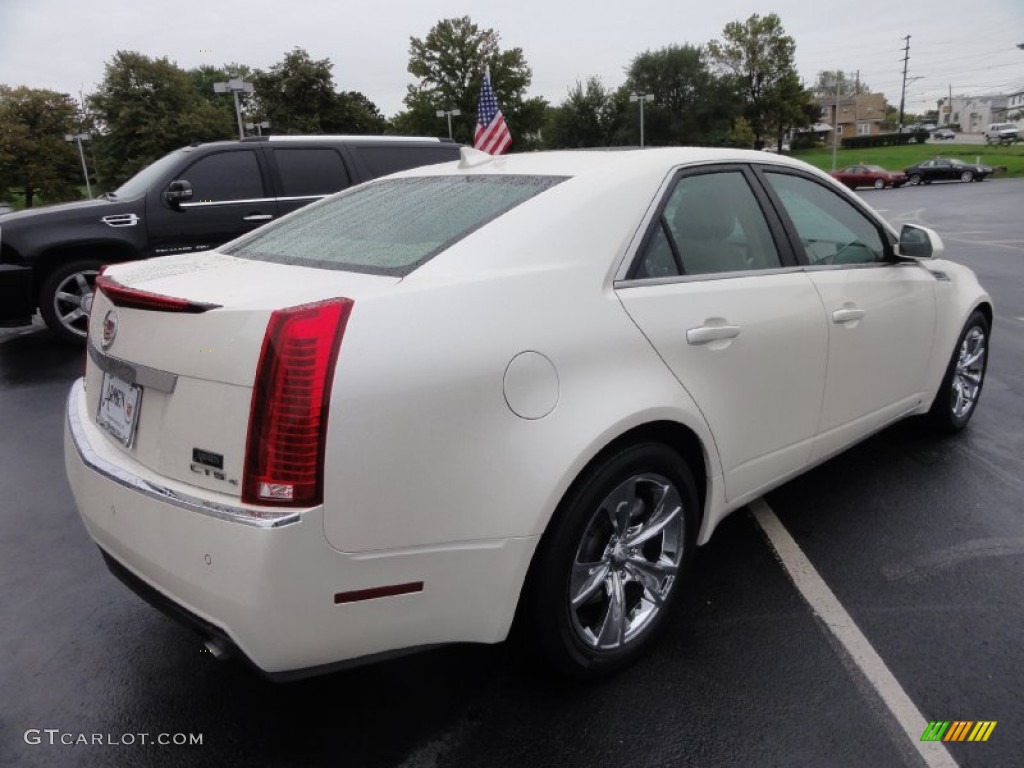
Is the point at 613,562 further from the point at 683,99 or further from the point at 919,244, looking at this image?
the point at 683,99

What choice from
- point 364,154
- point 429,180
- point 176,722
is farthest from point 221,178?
point 176,722

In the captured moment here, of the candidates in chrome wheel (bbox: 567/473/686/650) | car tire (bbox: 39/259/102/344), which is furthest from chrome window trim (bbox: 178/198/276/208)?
chrome wheel (bbox: 567/473/686/650)

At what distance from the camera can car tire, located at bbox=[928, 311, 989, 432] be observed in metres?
4.29

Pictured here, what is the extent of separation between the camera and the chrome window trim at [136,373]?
2.03 meters

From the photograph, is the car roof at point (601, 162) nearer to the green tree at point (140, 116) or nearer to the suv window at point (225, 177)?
the suv window at point (225, 177)

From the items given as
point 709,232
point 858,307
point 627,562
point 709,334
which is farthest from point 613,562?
point 858,307

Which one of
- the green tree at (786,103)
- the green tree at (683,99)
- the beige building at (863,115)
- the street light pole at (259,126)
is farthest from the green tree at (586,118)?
the beige building at (863,115)

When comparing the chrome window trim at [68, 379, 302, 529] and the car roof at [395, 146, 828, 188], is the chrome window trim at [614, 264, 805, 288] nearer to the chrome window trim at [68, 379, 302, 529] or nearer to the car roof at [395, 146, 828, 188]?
the car roof at [395, 146, 828, 188]

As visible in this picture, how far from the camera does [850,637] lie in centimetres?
265

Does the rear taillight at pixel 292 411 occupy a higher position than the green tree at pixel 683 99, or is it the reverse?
the green tree at pixel 683 99

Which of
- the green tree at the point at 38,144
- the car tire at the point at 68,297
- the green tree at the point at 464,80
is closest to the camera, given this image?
the car tire at the point at 68,297

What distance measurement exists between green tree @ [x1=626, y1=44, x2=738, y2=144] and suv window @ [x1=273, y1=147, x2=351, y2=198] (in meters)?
69.3

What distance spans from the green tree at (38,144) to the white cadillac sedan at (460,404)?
64.1 metres

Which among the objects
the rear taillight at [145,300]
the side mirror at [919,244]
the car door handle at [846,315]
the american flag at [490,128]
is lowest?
the car door handle at [846,315]
